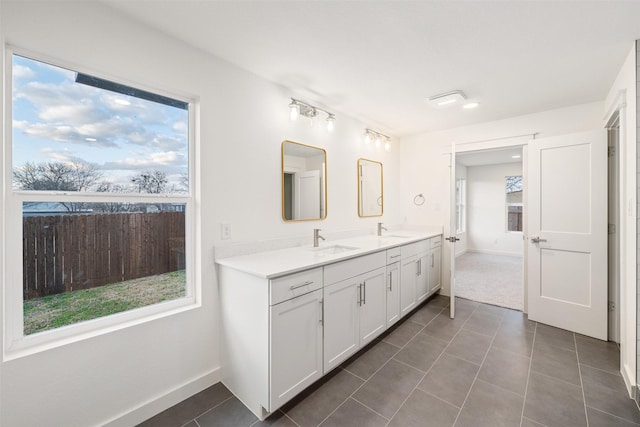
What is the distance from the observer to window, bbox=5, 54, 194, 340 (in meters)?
1.35

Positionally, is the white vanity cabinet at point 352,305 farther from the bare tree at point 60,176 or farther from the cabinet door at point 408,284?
the bare tree at point 60,176

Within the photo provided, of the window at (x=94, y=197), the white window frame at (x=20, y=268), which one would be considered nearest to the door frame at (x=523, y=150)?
the window at (x=94, y=197)

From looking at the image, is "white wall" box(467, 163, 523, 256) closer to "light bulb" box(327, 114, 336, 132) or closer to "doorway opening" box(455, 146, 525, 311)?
"doorway opening" box(455, 146, 525, 311)

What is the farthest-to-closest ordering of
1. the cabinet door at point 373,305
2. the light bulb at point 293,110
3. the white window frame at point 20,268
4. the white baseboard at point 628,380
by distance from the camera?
the light bulb at point 293,110 < the cabinet door at point 373,305 < the white baseboard at point 628,380 < the white window frame at point 20,268

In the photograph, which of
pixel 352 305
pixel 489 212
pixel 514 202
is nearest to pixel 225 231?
pixel 352 305

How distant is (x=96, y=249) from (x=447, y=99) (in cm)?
314

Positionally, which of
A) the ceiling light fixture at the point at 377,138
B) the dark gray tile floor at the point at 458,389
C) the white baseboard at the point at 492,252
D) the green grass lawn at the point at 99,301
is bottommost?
the dark gray tile floor at the point at 458,389

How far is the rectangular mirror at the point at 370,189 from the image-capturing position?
136 inches

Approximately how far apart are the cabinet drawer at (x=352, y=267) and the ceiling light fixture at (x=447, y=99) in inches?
65.0

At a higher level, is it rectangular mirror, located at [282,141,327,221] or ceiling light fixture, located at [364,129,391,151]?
ceiling light fixture, located at [364,129,391,151]

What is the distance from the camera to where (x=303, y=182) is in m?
2.69

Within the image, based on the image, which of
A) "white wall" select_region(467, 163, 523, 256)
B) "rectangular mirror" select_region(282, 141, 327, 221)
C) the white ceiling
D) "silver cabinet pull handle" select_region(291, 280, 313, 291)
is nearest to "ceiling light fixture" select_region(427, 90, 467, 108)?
the white ceiling

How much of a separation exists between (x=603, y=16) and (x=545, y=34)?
26 centimetres

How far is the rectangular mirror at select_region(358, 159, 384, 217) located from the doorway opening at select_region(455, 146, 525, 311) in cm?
281
